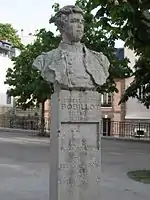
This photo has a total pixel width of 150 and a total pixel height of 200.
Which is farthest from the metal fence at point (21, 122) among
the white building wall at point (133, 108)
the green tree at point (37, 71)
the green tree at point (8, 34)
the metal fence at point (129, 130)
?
the green tree at point (8, 34)

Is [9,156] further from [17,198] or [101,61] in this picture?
[101,61]

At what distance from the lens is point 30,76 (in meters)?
28.2

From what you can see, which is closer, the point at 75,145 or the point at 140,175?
the point at 75,145

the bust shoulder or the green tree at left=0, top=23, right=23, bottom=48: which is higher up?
the green tree at left=0, top=23, right=23, bottom=48

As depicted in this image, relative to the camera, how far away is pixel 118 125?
36406 millimetres

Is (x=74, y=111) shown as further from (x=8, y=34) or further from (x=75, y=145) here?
(x=8, y=34)

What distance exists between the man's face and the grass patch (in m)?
6.09

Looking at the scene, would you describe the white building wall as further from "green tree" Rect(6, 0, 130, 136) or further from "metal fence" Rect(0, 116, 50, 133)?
"green tree" Rect(6, 0, 130, 136)

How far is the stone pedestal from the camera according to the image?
21.9 feet

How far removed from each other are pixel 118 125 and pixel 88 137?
29766 millimetres

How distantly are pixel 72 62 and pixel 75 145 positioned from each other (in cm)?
113

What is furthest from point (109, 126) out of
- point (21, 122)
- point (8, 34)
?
point (8, 34)

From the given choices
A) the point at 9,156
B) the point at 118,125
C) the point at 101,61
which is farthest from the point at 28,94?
the point at 101,61

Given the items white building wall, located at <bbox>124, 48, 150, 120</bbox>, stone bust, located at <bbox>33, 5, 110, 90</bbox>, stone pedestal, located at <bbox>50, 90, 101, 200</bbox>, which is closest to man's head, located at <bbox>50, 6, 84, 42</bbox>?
stone bust, located at <bbox>33, 5, 110, 90</bbox>
